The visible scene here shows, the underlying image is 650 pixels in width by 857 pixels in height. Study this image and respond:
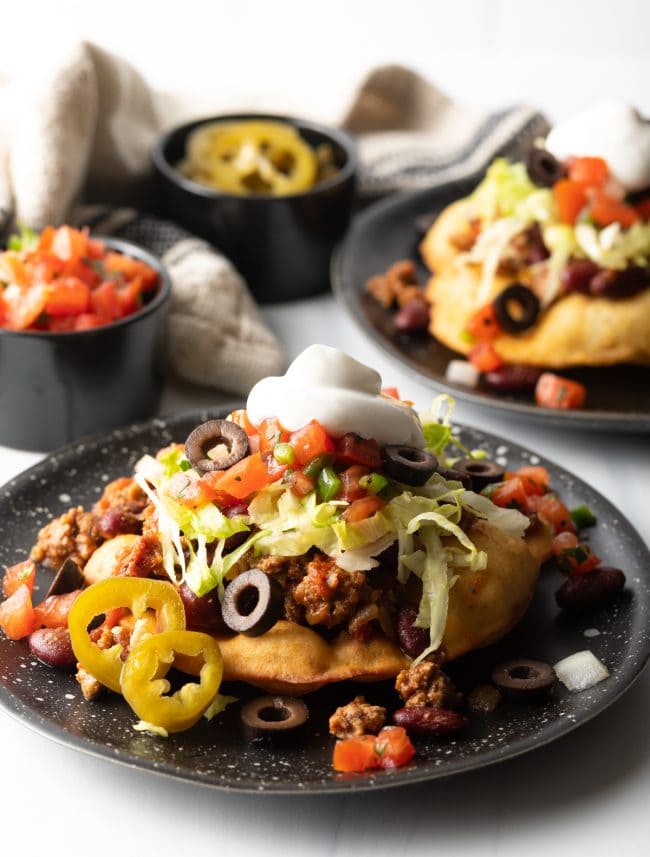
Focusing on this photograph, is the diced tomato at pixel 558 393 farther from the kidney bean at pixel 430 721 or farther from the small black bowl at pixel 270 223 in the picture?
the kidney bean at pixel 430 721

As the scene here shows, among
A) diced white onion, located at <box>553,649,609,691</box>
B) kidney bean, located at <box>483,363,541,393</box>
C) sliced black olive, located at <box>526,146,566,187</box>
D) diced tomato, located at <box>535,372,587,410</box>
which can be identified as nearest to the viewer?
diced white onion, located at <box>553,649,609,691</box>

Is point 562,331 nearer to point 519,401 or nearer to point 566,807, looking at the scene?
point 519,401

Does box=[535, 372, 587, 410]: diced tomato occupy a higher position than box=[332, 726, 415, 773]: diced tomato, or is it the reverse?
box=[332, 726, 415, 773]: diced tomato

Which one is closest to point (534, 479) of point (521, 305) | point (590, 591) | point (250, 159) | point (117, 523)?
point (590, 591)

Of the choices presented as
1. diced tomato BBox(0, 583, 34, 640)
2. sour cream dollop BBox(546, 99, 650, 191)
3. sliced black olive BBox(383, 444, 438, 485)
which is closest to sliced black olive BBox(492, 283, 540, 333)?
sour cream dollop BBox(546, 99, 650, 191)

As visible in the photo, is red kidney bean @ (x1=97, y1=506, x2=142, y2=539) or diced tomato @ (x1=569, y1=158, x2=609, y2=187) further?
diced tomato @ (x1=569, y1=158, x2=609, y2=187)

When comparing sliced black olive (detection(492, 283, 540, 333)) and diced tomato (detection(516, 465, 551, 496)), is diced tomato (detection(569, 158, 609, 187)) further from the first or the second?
diced tomato (detection(516, 465, 551, 496))
